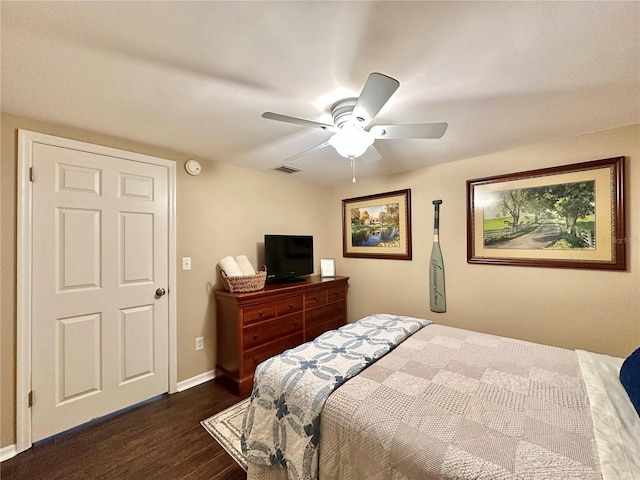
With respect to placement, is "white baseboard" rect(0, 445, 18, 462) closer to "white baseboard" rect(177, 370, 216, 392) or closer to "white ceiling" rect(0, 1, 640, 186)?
"white baseboard" rect(177, 370, 216, 392)

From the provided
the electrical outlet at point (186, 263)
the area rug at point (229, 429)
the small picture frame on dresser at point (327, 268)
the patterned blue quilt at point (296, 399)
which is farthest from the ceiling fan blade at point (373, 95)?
the small picture frame on dresser at point (327, 268)

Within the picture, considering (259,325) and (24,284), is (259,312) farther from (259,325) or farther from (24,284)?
(24,284)

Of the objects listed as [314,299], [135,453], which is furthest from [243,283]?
[135,453]

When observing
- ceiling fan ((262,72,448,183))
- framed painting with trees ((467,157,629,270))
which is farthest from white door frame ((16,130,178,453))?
framed painting with trees ((467,157,629,270))

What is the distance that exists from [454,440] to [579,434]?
45cm

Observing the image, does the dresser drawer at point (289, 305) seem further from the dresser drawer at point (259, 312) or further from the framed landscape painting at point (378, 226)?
the framed landscape painting at point (378, 226)

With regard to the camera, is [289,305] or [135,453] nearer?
[135,453]

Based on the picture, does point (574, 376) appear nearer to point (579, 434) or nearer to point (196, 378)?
point (579, 434)

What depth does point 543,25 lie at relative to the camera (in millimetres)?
1085

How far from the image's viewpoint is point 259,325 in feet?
8.48

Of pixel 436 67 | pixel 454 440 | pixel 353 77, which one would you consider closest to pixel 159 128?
pixel 353 77

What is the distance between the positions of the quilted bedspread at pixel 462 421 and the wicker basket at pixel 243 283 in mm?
1524

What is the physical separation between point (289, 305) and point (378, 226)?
1.56m

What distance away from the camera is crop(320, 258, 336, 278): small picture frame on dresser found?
148 inches
